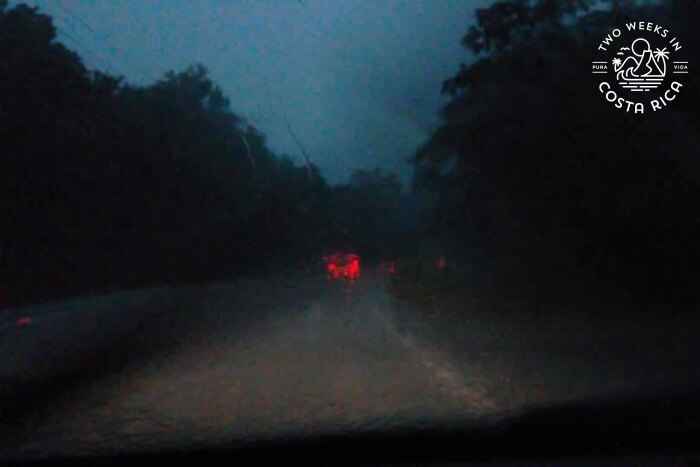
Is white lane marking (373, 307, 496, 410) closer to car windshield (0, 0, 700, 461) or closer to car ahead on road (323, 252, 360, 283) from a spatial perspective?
car windshield (0, 0, 700, 461)

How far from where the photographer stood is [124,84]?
45.1 metres

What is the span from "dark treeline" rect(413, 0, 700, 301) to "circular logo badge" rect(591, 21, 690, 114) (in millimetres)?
178

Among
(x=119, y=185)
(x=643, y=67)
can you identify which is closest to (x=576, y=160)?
(x=643, y=67)

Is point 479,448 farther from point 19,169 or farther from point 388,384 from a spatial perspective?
point 19,169

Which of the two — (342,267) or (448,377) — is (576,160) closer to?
(448,377)

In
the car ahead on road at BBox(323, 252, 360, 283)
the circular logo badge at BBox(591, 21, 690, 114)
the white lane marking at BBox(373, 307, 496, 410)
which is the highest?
the circular logo badge at BBox(591, 21, 690, 114)

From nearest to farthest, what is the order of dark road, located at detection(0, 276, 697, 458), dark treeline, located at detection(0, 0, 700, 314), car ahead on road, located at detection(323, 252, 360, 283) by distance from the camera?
dark road, located at detection(0, 276, 697, 458) → dark treeline, located at detection(0, 0, 700, 314) → car ahead on road, located at detection(323, 252, 360, 283)

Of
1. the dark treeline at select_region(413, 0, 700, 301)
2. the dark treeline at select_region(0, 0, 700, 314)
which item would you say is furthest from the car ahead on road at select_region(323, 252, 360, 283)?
the dark treeline at select_region(413, 0, 700, 301)

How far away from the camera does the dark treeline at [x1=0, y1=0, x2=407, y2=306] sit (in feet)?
97.9

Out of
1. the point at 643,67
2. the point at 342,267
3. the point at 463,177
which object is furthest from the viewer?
the point at 342,267

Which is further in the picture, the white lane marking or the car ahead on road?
the car ahead on road

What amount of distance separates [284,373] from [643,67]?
953 centimetres

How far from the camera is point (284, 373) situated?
12648 mm

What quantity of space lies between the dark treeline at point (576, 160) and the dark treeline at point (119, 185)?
6.17 metres
